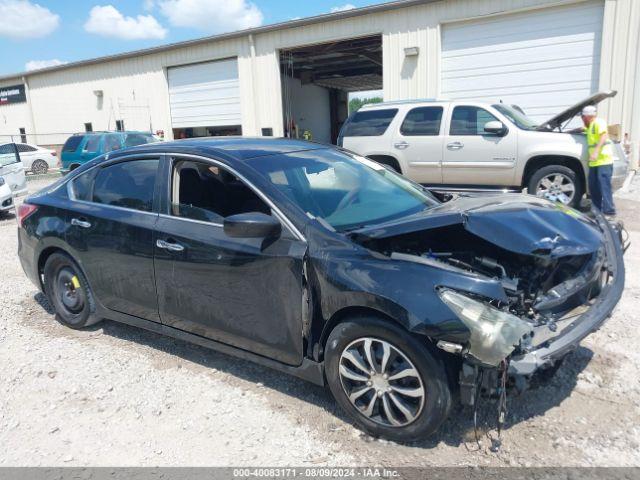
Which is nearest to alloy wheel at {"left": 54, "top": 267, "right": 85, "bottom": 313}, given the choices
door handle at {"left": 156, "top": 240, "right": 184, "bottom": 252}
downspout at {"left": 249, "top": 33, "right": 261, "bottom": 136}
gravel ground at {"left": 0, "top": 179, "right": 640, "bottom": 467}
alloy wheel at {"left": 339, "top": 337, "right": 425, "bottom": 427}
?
gravel ground at {"left": 0, "top": 179, "right": 640, "bottom": 467}

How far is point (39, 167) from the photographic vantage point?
21609 millimetres

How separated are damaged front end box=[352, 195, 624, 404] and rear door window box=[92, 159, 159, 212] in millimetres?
1758

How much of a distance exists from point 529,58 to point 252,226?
43.2 ft

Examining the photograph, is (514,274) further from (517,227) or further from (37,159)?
(37,159)

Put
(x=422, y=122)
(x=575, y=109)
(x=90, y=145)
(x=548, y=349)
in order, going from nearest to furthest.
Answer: (x=548, y=349)
(x=575, y=109)
(x=422, y=122)
(x=90, y=145)

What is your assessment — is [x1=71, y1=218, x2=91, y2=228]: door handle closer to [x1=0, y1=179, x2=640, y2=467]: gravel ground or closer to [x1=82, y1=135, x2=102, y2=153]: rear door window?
[x1=0, y1=179, x2=640, y2=467]: gravel ground

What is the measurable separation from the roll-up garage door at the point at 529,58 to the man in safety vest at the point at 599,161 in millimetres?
5936

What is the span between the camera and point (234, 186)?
12.7ft

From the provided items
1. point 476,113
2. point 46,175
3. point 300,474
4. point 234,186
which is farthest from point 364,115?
point 46,175

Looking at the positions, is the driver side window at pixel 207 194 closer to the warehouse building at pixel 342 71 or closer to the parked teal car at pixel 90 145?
the warehouse building at pixel 342 71

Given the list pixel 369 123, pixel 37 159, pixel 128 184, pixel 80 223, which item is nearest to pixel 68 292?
pixel 80 223

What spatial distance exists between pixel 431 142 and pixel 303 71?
60.0 feet

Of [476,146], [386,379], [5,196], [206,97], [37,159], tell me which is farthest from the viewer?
[37,159]

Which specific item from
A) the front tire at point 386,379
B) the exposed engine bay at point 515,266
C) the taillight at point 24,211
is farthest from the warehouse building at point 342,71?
the front tire at point 386,379
